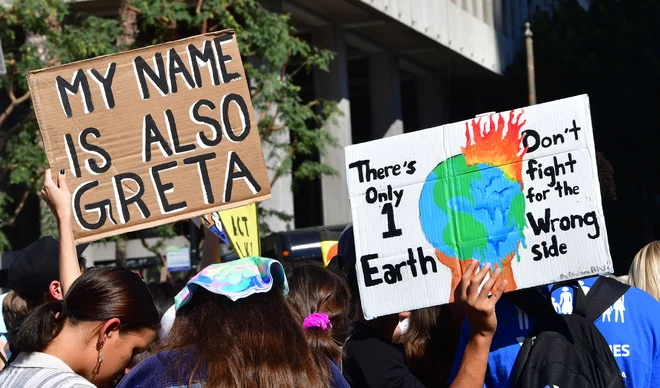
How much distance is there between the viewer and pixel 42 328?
308cm

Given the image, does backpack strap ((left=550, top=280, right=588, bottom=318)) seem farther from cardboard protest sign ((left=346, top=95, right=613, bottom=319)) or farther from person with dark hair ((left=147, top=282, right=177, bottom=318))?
person with dark hair ((left=147, top=282, right=177, bottom=318))

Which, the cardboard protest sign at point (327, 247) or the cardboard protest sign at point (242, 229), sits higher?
the cardboard protest sign at point (242, 229)

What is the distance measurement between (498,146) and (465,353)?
2.37ft

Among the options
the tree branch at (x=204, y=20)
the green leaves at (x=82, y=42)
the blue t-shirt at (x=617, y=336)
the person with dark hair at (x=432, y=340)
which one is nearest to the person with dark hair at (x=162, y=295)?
the person with dark hair at (x=432, y=340)

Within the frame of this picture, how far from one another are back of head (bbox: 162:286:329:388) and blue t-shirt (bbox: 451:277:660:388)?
996 mm

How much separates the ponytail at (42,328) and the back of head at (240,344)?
54 cm

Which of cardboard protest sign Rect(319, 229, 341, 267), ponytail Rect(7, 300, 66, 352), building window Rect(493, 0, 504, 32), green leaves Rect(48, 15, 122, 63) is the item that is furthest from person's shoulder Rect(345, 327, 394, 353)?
building window Rect(493, 0, 504, 32)

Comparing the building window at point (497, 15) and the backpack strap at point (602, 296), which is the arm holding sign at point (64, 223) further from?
the building window at point (497, 15)

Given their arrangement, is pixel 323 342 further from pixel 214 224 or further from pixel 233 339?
pixel 214 224

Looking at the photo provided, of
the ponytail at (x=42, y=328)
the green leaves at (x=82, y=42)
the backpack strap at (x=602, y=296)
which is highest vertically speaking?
the green leaves at (x=82, y=42)

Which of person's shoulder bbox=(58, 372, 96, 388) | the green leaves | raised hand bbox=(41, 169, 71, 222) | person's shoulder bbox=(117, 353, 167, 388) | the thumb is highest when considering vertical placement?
the green leaves

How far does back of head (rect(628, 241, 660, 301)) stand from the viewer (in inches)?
173

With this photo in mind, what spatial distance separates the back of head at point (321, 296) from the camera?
11.3 ft

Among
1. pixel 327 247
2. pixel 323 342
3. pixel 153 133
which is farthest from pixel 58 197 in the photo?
pixel 327 247
